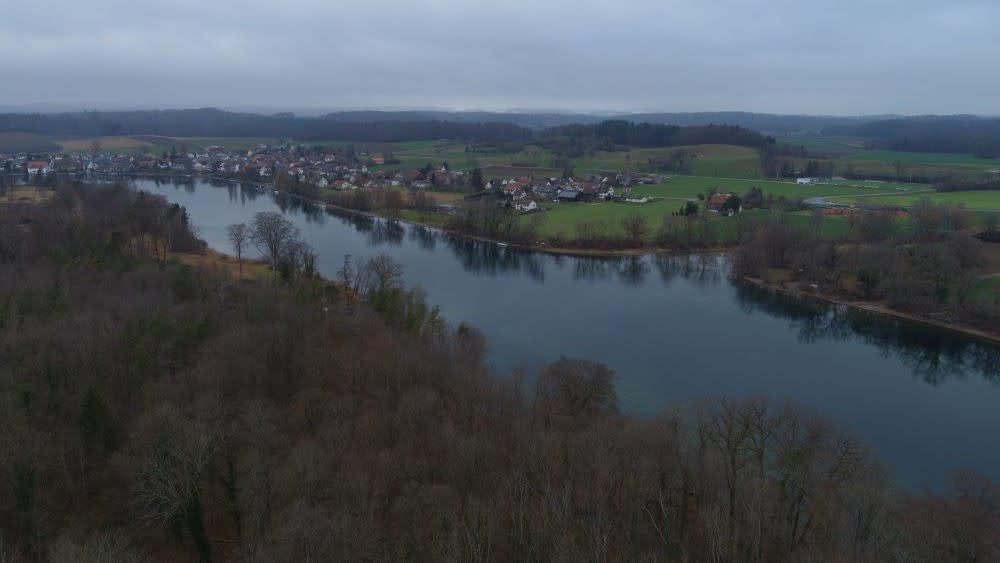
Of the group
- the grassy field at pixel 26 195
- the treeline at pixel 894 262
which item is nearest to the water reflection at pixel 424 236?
the treeline at pixel 894 262

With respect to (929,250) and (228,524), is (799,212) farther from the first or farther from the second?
(228,524)

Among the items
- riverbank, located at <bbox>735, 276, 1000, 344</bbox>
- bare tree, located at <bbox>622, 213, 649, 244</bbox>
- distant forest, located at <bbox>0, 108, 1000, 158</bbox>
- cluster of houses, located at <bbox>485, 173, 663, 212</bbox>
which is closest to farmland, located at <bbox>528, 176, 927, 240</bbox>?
bare tree, located at <bbox>622, 213, 649, 244</bbox>

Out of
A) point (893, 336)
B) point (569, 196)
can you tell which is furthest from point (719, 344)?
point (569, 196)

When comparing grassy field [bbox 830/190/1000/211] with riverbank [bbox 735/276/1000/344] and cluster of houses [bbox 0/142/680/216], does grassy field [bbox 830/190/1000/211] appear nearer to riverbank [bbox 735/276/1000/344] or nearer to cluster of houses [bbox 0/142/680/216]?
cluster of houses [bbox 0/142/680/216]

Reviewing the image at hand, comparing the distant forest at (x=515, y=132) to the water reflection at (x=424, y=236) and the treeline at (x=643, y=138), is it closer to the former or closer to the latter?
the treeline at (x=643, y=138)

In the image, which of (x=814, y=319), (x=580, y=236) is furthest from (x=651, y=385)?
(x=580, y=236)

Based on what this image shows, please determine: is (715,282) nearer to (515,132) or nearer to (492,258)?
(492,258)
